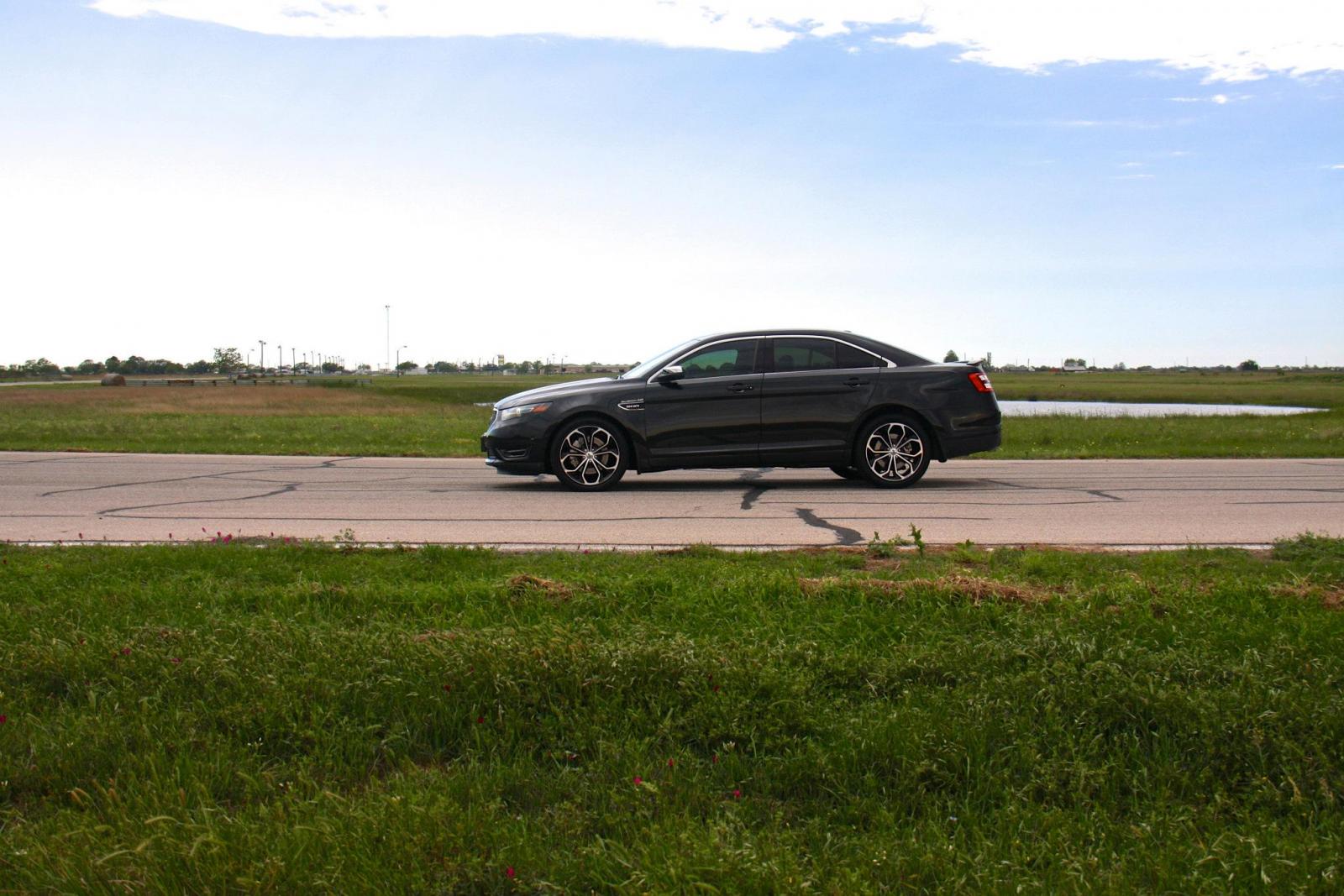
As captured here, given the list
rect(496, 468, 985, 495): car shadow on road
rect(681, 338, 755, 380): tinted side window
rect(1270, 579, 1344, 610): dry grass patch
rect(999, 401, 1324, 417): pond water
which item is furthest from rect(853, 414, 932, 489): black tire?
rect(999, 401, 1324, 417): pond water

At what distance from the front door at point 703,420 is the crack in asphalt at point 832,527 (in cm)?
190

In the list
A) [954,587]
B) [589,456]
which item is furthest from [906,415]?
[954,587]

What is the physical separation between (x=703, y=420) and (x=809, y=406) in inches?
46.3

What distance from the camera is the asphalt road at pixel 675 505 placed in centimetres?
886

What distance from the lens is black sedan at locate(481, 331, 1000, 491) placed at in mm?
12242

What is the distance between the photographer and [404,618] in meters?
5.61

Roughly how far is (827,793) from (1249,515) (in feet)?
25.0

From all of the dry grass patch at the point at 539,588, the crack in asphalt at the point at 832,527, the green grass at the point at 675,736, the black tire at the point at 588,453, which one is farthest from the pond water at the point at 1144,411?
the green grass at the point at 675,736

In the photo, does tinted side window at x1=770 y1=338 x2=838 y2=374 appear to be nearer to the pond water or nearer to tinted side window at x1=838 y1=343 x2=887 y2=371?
tinted side window at x1=838 y1=343 x2=887 y2=371

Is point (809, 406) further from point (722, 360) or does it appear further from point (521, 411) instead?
point (521, 411)

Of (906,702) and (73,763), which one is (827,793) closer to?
(906,702)

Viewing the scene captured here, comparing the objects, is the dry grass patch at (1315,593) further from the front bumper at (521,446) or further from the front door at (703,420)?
the front bumper at (521,446)

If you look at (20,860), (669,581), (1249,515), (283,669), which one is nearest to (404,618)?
(283,669)

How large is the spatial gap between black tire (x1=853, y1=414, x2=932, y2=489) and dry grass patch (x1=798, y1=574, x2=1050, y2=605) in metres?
6.32
